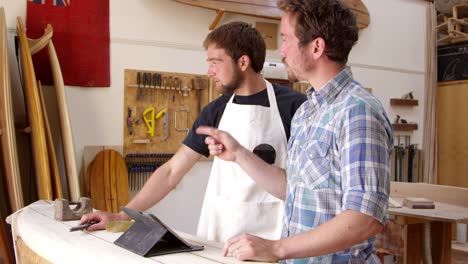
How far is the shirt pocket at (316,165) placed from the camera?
1442 mm

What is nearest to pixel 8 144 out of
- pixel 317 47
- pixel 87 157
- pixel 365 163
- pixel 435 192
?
pixel 87 157

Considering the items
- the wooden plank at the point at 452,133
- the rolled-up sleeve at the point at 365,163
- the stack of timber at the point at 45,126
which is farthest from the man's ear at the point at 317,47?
the wooden plank at the point at 452,133

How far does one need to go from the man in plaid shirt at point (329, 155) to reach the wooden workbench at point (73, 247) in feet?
0.39

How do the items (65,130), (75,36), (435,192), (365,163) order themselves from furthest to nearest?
(75,36) < (435,192) < (65,130) < (365,163)

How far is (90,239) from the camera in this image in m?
1.62

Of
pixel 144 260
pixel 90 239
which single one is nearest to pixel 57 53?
pixel 90 239

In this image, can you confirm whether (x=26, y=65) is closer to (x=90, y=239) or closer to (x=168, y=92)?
(x=168, y=92)

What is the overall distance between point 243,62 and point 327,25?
0.86 metres

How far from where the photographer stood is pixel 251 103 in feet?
8.18

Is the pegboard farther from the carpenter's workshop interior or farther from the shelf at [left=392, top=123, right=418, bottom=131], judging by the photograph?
the shelf at [left=392, top=123, right=418, bottom=131]

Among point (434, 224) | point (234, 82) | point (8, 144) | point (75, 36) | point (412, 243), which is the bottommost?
point (412, 243)

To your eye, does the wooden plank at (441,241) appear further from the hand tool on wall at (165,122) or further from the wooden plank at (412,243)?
the hand tool on wall at (165,122)

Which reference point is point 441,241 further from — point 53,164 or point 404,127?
point 53,164

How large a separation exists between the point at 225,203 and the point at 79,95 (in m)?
2.16
